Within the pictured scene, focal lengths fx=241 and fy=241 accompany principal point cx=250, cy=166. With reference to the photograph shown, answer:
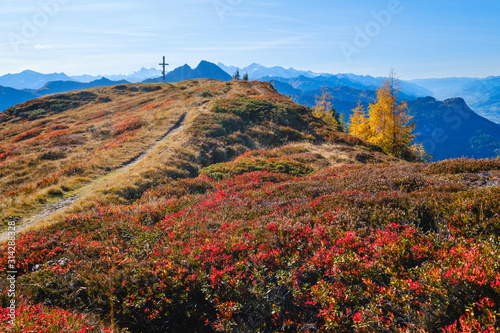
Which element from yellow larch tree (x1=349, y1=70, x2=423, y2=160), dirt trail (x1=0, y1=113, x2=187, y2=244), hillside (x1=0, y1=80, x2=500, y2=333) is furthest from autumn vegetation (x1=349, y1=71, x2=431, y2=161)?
dirt trail (x1=0, y1=113, x2=187, y2=244)

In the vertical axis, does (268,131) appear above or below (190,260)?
above

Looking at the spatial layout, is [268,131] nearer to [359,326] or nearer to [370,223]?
[370,223]

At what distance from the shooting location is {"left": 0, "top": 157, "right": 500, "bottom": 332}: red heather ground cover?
413 cm

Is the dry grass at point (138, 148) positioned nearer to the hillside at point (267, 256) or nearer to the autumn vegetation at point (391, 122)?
the hillside at point (267, 256)

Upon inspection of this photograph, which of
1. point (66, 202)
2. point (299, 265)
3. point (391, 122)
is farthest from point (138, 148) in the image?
point (391, 122)

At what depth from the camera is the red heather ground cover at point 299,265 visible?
413 centimetres

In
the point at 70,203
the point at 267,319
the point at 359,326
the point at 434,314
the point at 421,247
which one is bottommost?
the point at 70,203

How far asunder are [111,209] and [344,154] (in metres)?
20.8

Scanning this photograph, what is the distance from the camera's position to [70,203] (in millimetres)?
13273

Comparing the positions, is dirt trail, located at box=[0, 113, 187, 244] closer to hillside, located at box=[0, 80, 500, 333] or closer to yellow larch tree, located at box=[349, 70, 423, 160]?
hillside, located at box=[0, 80, 500, 333]

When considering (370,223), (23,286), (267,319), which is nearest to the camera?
(267,319)

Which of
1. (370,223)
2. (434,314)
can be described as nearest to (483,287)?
(434,314)

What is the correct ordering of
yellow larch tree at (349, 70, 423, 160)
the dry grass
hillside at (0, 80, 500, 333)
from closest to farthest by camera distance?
hillside at (0, 80, 500, 333), the dry grass, yellow larch tree at (349, 70, 423, 160)

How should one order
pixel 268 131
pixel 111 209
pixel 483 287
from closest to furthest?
pixel 483 287 < pixel 111 209 < pixel 268 131
